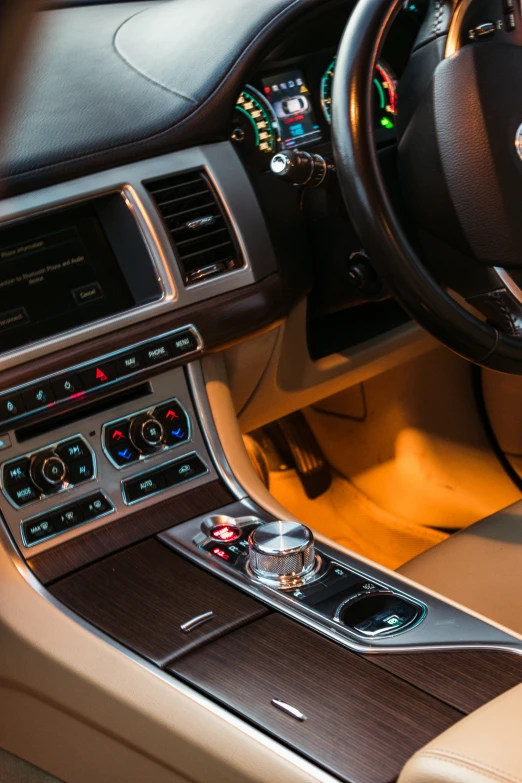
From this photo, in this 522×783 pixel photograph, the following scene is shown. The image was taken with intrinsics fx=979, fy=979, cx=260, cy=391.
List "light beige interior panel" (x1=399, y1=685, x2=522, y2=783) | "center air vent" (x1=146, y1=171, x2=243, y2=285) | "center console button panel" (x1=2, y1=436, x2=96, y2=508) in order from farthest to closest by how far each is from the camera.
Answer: "center air vent" (x1=146, y1=171, x2=243, y2=285)
"center console button panel" (x1=2, y1=436, x2=96, y2=508)
"light beige interior panel" (x1=399, y1=685, x2=522, y2=783)

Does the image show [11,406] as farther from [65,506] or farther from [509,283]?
[509,283]

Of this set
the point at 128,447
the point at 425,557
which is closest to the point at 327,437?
the point at 425,557

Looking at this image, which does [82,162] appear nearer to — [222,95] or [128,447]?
[222,95]

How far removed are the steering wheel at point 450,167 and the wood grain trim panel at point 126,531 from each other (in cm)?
33

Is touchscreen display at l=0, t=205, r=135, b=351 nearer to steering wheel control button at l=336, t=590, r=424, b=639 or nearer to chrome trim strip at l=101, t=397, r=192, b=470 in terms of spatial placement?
chrome trim strip at l=101, t=397, r=192, b=470

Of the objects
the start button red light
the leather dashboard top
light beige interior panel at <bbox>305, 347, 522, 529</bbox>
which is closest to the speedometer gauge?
the leather dashboard top

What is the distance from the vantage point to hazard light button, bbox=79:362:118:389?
107 cm

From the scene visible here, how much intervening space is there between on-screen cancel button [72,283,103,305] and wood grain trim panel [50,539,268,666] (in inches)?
11.3

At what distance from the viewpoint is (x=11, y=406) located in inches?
40.1

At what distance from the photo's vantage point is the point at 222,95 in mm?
1217

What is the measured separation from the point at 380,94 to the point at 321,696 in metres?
0.90

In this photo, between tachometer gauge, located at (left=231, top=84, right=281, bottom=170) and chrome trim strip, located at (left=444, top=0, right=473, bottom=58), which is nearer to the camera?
chrome trim strip, located at (left=444, top=0, right=473, bottom=58)

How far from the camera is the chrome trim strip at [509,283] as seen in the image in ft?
3.48

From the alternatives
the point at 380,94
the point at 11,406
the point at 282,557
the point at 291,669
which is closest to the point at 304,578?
the point at 282,557
